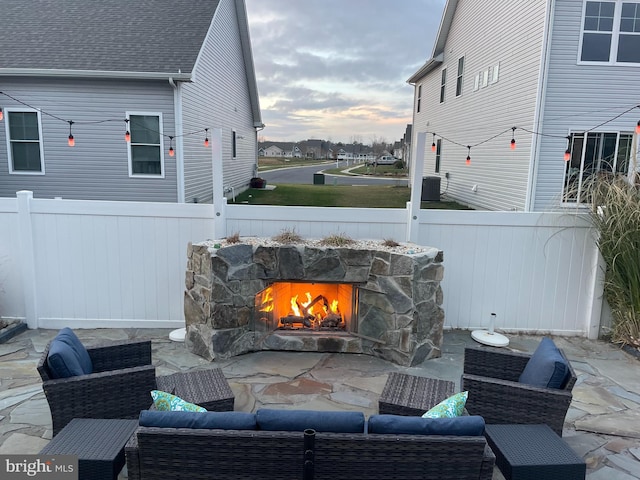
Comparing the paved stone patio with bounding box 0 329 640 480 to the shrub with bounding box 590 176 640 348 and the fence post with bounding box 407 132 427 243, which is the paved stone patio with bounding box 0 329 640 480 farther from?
the fence post with bounding box 407 132 427 243

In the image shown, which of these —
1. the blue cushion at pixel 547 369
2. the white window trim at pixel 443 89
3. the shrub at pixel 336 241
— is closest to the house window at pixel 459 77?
the white window trim at pixel 443 89

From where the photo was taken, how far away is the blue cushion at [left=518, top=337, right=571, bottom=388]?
3135 mm

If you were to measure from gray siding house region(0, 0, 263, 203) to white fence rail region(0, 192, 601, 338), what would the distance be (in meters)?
5.08

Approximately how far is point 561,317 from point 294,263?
3530 millimetres

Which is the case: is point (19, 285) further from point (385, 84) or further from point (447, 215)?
point (385, 84)

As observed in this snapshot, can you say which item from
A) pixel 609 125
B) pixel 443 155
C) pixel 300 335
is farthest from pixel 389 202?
pixel 300 335

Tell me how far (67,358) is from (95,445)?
2.23 ft

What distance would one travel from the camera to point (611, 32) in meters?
9.96

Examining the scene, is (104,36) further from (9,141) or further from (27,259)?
(27,259)

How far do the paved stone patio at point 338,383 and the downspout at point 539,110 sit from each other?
18.8 ft

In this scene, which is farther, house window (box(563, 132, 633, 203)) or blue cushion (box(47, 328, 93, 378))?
house window (box(563, 132, 633, 203))

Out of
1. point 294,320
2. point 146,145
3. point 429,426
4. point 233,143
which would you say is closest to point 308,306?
point 294,320

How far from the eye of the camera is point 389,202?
1595cm

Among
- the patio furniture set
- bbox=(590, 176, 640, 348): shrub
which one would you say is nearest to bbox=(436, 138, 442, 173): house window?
bbox=(590, 176, 640, 348): shrub
